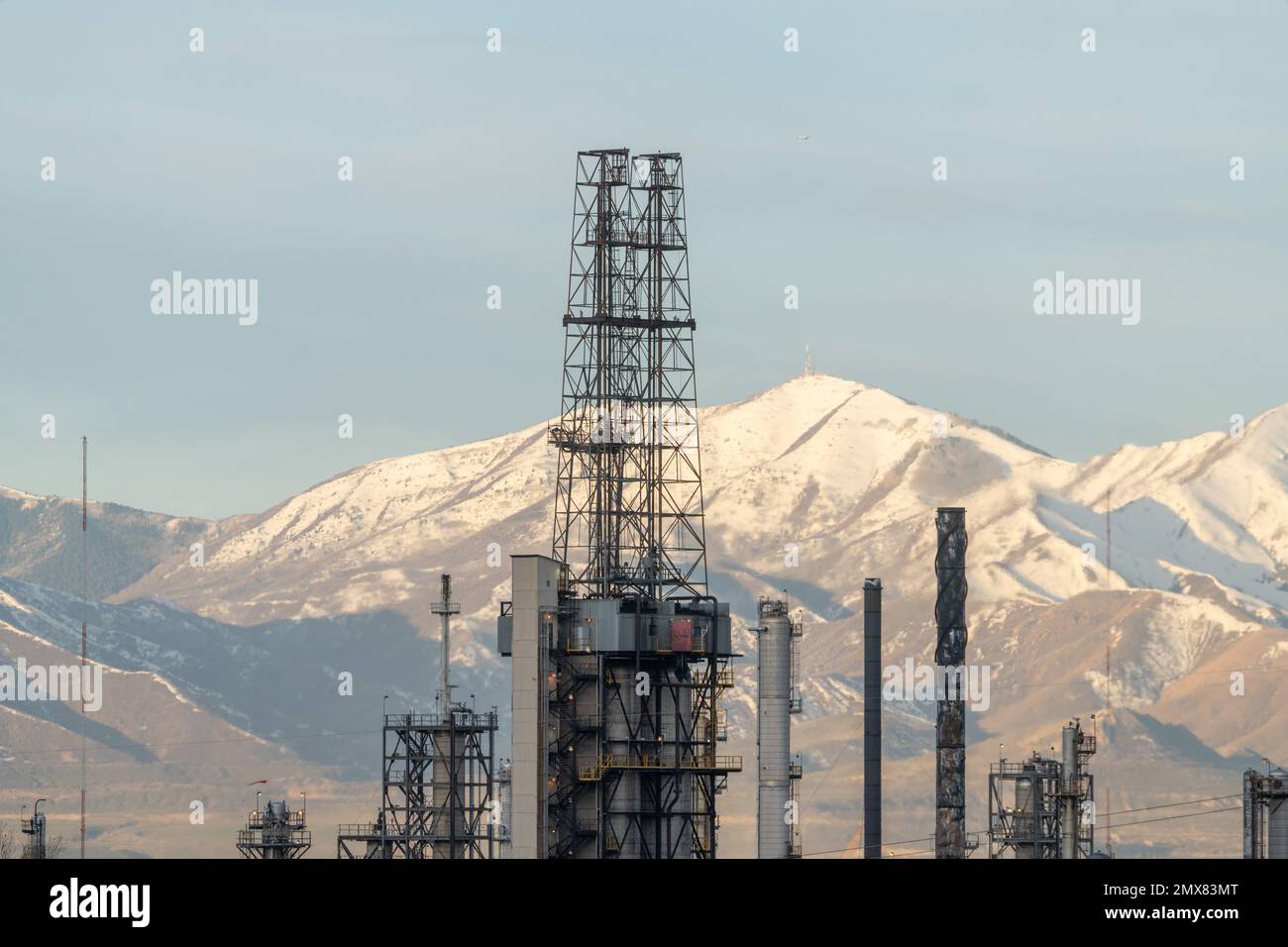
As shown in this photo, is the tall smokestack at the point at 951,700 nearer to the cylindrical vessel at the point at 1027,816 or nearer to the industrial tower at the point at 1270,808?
the cylindrical vessel at the point at 1027,816

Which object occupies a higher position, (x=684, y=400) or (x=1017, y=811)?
(x=684, y=400)

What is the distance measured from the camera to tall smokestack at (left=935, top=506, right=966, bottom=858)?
157m

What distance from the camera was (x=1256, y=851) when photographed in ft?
427

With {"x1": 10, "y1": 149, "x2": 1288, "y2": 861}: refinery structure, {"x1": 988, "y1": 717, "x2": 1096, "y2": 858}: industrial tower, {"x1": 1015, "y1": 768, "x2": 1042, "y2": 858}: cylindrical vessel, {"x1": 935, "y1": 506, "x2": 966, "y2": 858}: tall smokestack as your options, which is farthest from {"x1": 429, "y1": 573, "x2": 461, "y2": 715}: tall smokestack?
{"x1": 1015, "y1": 768, "x2": 1042, "y2": 858}: cylindrical vessel

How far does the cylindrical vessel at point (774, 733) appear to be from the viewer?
13838cm

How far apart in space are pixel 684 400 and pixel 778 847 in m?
24.1

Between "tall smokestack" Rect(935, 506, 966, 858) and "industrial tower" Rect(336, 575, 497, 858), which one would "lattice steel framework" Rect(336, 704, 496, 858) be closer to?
"industrial tower" Rect(336, 575, 497, 858)

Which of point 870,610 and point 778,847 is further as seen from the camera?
point 870,610

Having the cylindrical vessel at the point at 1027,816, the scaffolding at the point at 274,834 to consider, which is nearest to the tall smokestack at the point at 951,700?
the cylindrical vessel at the point at 1027,816

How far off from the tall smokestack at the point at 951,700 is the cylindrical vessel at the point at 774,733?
15.2m

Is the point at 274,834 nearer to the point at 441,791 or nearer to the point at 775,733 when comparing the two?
the point at 441,791
